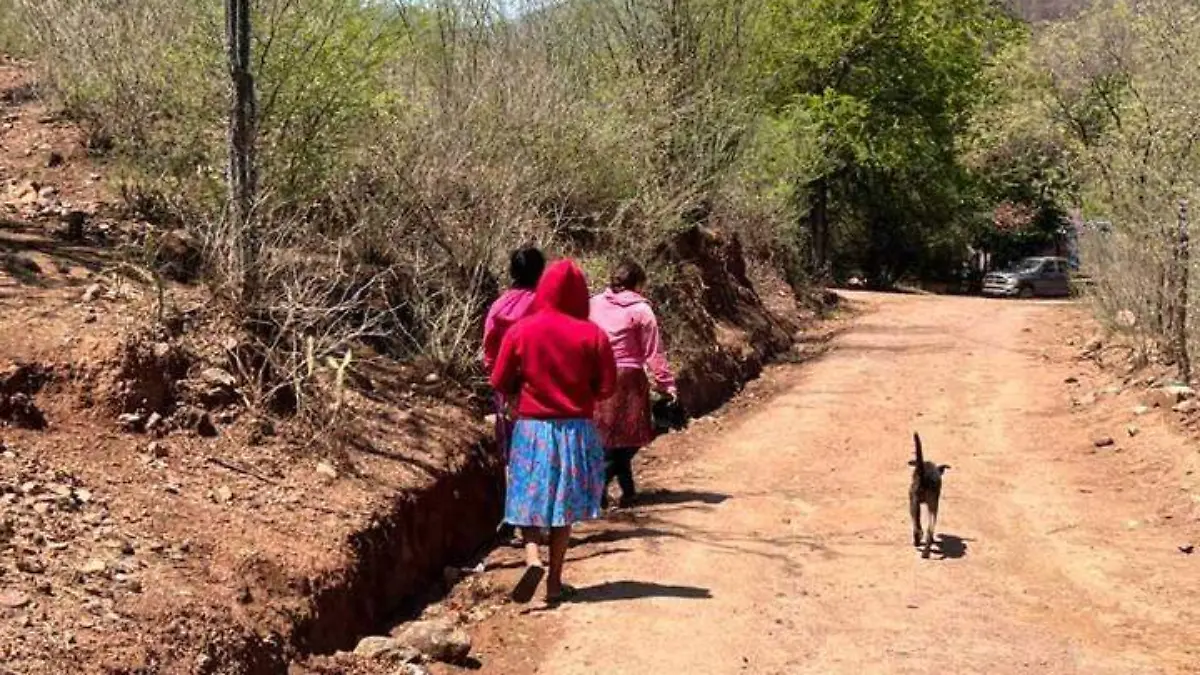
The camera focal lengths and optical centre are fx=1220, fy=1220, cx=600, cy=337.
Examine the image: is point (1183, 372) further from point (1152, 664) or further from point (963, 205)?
point (963, 205)

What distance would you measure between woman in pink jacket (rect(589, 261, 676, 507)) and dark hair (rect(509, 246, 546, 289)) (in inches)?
56.6

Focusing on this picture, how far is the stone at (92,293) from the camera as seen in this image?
23.1 feet

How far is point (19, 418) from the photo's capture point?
594 cm

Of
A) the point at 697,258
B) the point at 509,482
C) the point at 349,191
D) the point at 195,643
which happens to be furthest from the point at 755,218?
the point at 195,643

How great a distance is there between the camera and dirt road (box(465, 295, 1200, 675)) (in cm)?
611

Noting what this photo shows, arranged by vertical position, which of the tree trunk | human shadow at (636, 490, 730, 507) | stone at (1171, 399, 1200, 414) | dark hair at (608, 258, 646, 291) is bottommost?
human shadow at (636, 490, 730, 507)

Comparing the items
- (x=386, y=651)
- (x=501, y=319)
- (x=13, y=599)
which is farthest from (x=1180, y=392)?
(x=13, y=599)

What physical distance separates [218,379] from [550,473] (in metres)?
2.03

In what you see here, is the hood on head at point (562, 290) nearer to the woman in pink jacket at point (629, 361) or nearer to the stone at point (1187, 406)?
the woman in pink jacket at point (629, 361)

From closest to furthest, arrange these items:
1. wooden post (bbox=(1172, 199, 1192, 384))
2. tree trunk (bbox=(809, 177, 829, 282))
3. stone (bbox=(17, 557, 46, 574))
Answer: stone (bbox=(17, 557, 46, 574)) → wooden post (bbox=(1172, 199, 1192, 384)) → tree trunk (bbox=(809, 177, 829, 282))

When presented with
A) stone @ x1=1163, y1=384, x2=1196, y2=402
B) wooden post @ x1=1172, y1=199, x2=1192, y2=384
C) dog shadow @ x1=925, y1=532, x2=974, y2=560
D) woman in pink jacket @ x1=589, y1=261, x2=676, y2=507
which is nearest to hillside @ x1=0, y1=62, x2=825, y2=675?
woman in pink jacket @ x1=589, y1=261, x2=676, y2=507

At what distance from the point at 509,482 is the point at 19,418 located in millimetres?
2506

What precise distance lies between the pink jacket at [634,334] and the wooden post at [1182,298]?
6.69m

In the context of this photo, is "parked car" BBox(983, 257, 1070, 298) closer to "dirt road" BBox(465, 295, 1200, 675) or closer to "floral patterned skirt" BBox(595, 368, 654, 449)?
"dirt road" BBox(465, 295, 1200, 675)
